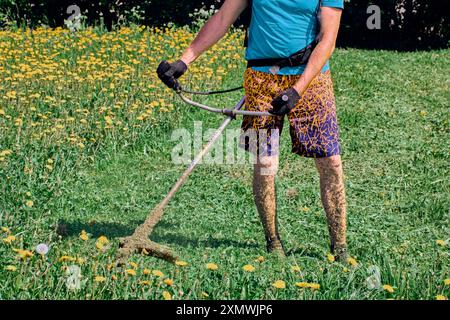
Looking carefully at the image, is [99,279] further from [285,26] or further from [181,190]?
[181,190]

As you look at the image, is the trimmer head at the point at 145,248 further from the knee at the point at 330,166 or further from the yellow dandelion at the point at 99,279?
the knee at the point at 330,166

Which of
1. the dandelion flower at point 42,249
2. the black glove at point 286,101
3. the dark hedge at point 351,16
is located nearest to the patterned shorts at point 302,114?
the black glove at point 286,101

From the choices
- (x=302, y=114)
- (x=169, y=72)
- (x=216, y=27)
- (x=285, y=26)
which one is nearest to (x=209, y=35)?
(x=216, y=27)

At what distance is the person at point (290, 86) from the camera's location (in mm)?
3953

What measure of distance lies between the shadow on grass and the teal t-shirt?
110 cm

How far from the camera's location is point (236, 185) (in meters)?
5.82

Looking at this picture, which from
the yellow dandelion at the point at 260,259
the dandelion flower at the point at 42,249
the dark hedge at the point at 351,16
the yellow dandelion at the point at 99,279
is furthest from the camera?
the dark hedge at the point at 351,16

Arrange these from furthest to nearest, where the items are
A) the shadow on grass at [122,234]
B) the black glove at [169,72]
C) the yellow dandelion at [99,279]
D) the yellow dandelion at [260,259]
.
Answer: the shadow on grass at [122,234] < the black glove at [169,72] < the yellow dandelion at [260,259] < the yellow dandelion at [99,279]

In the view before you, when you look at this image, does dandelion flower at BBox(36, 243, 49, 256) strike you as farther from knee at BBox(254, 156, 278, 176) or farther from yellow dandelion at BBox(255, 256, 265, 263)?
knee at BBox(254, 156, 278, 176)

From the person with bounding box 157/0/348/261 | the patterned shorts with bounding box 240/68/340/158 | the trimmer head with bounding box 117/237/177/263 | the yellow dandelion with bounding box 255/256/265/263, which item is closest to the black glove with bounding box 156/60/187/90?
the person with bounding box 157/0/348/261

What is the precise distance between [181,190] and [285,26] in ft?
6.50

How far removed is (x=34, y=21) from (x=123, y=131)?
5719 mm

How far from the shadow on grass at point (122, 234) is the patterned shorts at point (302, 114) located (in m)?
0.76
